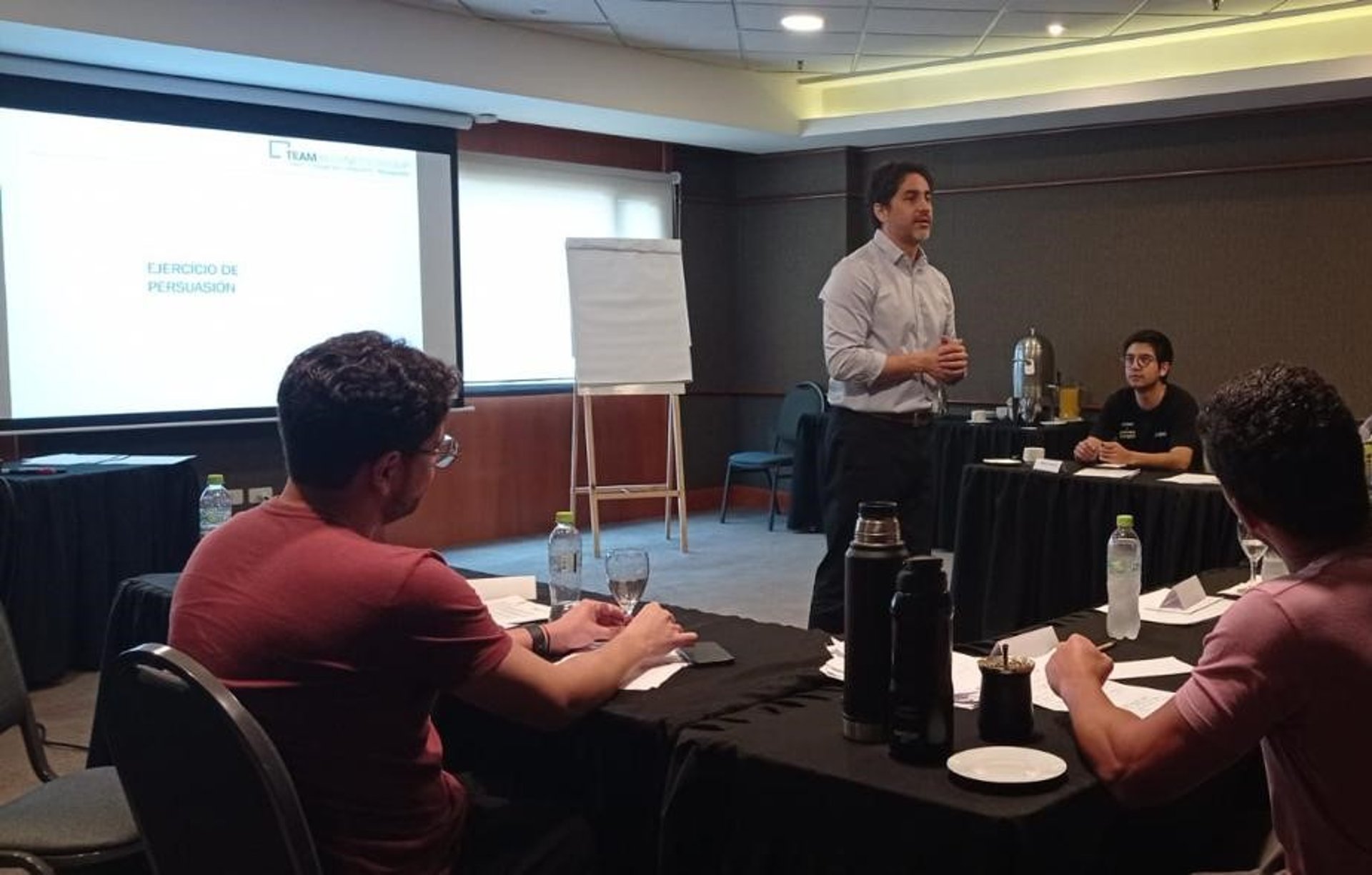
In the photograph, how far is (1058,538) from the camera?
414 cm

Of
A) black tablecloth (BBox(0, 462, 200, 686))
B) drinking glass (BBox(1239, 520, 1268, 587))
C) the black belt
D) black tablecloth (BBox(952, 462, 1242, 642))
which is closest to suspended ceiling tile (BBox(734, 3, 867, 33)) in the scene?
black tablecloth (BBox(952, 462, 1242, 642))

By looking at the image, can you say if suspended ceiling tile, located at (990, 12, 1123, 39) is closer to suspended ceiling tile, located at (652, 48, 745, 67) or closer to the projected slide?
suspended ceiling tile, located at (652, 48, 745, 67)

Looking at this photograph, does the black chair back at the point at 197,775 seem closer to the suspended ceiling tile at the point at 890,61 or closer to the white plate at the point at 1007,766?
the white plate at the point at 1007,766

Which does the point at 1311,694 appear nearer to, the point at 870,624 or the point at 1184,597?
the point at 870,624

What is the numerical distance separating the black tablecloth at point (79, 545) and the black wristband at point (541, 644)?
2.71 meters

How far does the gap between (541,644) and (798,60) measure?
5479 millimetres

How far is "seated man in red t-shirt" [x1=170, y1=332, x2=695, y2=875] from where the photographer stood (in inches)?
55.6

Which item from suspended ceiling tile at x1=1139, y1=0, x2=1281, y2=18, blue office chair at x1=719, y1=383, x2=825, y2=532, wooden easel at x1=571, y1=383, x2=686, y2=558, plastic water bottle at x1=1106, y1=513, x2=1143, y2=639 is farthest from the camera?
blue office chair at x1=719, y1=383, x2=825, y2=532

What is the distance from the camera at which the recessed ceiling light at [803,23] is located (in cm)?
577

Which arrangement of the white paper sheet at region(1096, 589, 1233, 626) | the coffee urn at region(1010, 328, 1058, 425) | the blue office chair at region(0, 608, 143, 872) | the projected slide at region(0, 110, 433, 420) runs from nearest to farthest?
the blue office chair at region(0, 608, 143, 872) < the white paper sheet at region(1096, 589, 1233, 626) < the projected slide at region(0, 110, 433, 420) < the coffee urn at region(1010, 328, 1058, 425)

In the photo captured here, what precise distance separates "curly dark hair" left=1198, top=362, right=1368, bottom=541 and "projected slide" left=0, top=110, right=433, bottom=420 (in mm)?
4397

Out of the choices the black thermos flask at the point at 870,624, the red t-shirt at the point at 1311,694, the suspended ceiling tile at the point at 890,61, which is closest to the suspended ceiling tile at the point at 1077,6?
the suspended ceiling tile at the point at 890,61

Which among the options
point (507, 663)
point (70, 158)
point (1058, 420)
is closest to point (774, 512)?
point (1058, 420)

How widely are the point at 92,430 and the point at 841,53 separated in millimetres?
4098
